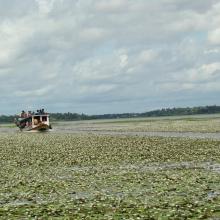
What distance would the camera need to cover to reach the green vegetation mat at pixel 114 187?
18.3 metres

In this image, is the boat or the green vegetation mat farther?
the boat

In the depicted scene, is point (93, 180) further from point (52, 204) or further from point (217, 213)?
point (217, 213)

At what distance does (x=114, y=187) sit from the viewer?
24.5 m

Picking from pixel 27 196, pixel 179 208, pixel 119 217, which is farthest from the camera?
pixel 27 196

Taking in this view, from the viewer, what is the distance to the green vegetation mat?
18.3m

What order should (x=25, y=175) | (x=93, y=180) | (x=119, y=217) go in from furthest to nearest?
(x=25, y=175), (x=93, y=180), (x=119, y=217)

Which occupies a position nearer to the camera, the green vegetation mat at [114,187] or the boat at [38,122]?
the green vegetation mat at [114,187]

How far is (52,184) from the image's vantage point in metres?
26.5

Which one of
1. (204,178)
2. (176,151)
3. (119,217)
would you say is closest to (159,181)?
(204,178)

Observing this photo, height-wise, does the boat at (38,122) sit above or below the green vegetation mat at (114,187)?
above

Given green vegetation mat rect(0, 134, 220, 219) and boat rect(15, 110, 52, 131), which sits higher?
boat rect(15, 110, 52, 131)

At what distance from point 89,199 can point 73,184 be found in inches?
203

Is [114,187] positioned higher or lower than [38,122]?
lower

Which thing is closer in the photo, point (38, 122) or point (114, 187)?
point (114, 187)
